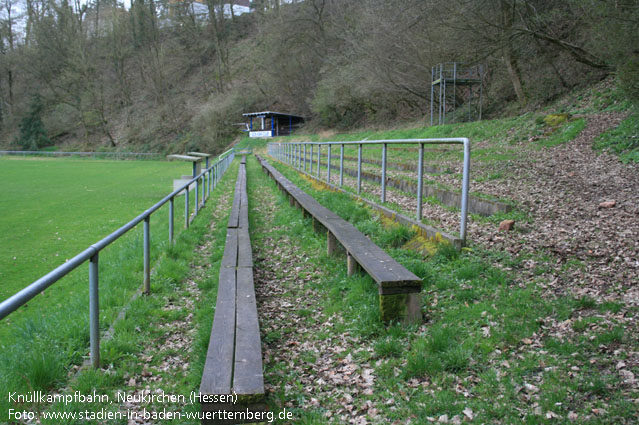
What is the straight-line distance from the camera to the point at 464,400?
117 inches

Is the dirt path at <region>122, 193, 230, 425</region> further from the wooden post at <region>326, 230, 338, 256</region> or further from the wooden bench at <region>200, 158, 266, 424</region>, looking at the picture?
the wooden post at <region>326, 230, 338, 256</region>

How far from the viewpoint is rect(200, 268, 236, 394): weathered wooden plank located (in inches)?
115

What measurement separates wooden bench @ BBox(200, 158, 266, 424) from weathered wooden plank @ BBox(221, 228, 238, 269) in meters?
0.20

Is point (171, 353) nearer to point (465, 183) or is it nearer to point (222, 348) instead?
point (222, 348)

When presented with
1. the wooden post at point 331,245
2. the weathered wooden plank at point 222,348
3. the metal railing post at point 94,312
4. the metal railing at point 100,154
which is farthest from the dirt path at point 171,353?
the metal railing at point 100,154

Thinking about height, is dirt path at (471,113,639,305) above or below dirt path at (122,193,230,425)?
above

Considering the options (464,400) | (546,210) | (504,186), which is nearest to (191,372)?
(464,400)

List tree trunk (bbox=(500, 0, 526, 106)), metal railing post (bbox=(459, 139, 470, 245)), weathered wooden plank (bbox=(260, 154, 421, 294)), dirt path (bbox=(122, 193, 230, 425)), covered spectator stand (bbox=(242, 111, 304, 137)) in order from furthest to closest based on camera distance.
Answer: covered spectator stand (bbox=(242, 111, 304, 137)) → tree trunk (bbox=(500, 0, 526, 106)) → metal railing post (bbox=(459, 139, 470, 245)) → weathered wooden plank (bbox=(260, 154, 421, 294)) → dirt path (bbox=(122, 193, 230, 425))

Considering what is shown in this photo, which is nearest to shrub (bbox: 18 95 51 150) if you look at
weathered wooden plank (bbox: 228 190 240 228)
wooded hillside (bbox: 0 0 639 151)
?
wooded hillside (bbox: 0 0 639 151)

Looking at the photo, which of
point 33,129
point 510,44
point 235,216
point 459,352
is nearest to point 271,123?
point 33,129

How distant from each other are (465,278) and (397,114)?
2955cm

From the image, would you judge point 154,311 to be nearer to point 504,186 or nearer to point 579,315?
point 579,315

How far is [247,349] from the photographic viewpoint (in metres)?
3.38

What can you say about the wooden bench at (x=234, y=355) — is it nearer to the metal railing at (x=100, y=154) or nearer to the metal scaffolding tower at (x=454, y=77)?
the metal scaffolding tower at (x=454, y=77)
